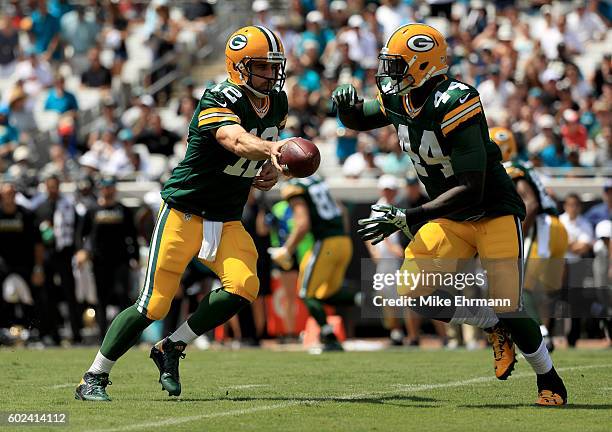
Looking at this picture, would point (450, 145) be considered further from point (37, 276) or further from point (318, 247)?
point (37, 276)

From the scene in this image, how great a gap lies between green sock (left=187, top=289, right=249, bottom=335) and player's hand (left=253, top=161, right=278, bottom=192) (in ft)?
2.14

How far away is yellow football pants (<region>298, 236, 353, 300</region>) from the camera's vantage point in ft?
37.9

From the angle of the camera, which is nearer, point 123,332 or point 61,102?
point 123,332

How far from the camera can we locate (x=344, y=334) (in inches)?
534

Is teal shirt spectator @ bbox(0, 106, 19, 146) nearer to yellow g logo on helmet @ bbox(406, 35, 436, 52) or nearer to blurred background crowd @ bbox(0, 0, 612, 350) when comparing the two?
blurred background crowd @ bbox(0, 0, 612, 350)

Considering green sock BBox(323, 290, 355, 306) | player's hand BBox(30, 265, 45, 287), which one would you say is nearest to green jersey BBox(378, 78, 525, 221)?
green sock BBox(323, 290, 355, 306)

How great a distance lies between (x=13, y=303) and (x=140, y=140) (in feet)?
9.45

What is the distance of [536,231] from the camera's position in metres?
10.4

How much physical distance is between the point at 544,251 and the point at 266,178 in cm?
410

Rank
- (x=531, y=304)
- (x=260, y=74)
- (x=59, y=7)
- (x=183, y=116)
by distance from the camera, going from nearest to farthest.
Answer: (x=260, y=74)
(x=531, y=304)
(x=183, y=116)
(x=59, y=7)

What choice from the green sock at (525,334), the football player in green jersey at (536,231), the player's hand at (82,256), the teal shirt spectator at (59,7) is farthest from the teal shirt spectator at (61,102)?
→ the green sock at (525,334)

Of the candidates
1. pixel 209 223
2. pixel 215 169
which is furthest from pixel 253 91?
pixel 209 223

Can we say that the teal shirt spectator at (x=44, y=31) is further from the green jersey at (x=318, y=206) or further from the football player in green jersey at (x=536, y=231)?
the football player in green jersey at (x=536, y=231)

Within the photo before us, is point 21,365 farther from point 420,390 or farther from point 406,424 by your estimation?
point 406,424
